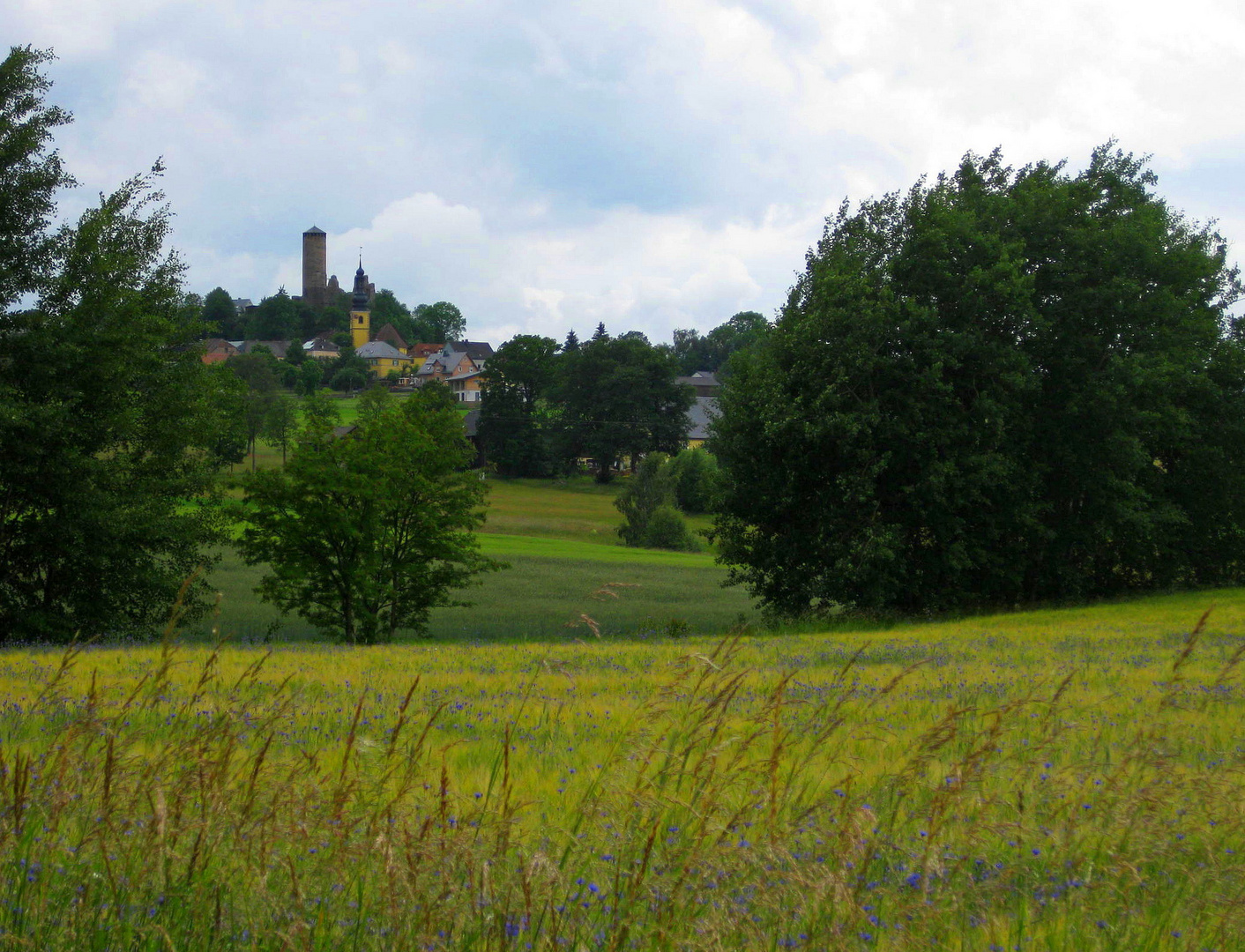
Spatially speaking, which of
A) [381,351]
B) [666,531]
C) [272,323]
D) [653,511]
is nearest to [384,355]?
[381,351]

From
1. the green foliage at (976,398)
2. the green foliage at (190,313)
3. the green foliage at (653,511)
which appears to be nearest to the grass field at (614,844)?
the green foliage at (190,313)

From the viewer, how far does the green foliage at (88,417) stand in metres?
19.4

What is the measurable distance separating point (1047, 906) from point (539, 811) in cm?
200

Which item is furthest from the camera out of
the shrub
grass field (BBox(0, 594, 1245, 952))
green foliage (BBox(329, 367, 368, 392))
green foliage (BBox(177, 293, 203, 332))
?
green foliage (BBox(329, 367, 368, 392))

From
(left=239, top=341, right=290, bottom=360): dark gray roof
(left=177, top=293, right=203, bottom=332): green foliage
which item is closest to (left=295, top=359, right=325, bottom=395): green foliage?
(left=239, top=341, right=290, bottom=360): dark gray roof

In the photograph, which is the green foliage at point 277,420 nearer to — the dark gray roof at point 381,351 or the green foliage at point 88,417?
the green foliage at point 88,417

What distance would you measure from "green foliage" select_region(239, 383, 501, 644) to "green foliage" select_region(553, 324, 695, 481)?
64.6 m

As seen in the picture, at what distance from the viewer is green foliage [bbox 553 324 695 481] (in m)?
90.7

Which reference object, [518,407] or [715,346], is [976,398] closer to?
[518,407]

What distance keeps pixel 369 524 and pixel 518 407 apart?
72.3 m

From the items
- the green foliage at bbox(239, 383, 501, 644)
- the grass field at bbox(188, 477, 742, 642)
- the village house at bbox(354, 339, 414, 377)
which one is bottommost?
the grass field at bbox(188, 477, 742, 642)

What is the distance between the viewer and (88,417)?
784 inches

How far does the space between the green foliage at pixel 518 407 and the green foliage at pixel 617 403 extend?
10.3 ft

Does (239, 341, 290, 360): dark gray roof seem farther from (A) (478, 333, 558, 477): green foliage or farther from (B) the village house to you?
(A) (478, 333, 558, 477): green foliage
